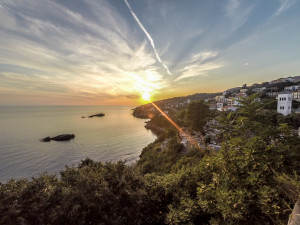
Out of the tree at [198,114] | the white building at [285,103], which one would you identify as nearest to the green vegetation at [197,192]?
the tree at [198,114]

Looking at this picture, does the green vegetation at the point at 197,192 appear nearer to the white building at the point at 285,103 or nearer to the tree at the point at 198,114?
the tree at the point at 198,114

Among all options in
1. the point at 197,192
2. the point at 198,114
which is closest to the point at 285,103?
the point at 198,114

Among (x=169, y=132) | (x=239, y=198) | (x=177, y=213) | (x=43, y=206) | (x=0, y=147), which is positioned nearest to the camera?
(x=239, y=198)

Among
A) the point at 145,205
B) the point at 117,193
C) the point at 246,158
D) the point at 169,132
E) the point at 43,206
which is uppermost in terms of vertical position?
the point at 246,158

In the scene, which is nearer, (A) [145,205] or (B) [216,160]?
(B) [216,160]

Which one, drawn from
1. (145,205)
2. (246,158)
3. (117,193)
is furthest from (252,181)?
(117,193)

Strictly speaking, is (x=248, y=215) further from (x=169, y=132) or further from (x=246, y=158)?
(x=169, y=132)

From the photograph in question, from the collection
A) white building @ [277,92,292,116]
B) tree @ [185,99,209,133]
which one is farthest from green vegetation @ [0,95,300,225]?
white building @ [277,92,292,116]
